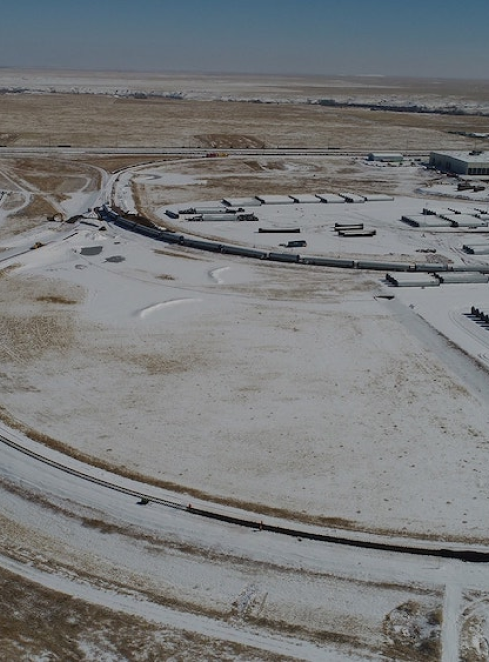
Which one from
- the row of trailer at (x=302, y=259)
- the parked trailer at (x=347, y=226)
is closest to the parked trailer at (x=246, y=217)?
the parked trailer at (x=347, y=226)

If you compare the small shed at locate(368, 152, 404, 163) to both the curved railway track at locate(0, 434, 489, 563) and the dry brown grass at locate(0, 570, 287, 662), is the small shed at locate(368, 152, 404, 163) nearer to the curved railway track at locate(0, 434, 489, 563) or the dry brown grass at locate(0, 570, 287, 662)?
the curved railway track at locate(0, 434, 489, 563)

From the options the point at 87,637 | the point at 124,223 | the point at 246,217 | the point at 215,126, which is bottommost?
the point at 87,637

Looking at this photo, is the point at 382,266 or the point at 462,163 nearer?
the point at 382,266

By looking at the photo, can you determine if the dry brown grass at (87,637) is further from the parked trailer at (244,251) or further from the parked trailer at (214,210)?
the parked trailer at (214,210)

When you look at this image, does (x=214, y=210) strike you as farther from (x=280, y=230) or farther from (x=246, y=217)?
(x=280, y=230)

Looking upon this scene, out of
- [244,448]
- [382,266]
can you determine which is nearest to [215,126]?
[382,266]

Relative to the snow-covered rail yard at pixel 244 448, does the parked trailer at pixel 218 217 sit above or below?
above

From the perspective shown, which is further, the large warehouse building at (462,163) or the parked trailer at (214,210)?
the large warehouse building at (462,163)
